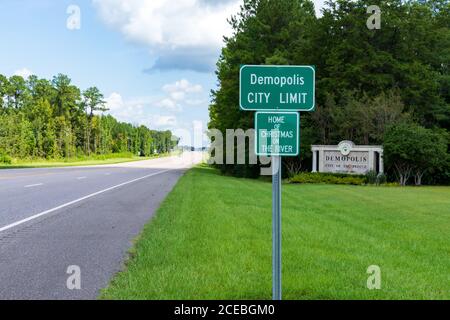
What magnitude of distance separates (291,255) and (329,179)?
20612 millimetres

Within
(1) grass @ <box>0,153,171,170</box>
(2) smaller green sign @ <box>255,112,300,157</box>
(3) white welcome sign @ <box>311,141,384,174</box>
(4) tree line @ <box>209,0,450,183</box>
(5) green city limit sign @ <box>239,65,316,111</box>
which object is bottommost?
(1) grass @ <box>0,153,171,170</box>

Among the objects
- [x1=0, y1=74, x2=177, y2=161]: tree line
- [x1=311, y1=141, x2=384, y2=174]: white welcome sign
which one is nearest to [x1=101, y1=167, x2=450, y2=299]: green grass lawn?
[x1=311, y1=141, x2=384, y2=174]: white welcome sign

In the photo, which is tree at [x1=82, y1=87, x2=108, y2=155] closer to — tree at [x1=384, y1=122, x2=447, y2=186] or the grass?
the grass

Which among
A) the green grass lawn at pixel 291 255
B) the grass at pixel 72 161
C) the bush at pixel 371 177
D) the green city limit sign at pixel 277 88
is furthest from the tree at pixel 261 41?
the green city limit sign at pixel 277 88

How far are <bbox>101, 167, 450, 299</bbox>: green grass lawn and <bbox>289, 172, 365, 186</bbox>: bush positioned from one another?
13.5m

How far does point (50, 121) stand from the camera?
74875mm

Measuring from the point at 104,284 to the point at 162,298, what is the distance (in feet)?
3.06

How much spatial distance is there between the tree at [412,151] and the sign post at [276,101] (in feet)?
73.2

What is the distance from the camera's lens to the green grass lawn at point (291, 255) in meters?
5.36

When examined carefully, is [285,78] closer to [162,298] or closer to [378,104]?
[162,298]

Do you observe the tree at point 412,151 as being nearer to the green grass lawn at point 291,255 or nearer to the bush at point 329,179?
the bush at point 329,179

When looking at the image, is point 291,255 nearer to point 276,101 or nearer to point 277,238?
point 277,238

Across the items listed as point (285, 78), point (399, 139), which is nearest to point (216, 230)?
point (285, 78)

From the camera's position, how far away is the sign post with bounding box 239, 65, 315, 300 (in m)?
4.73
